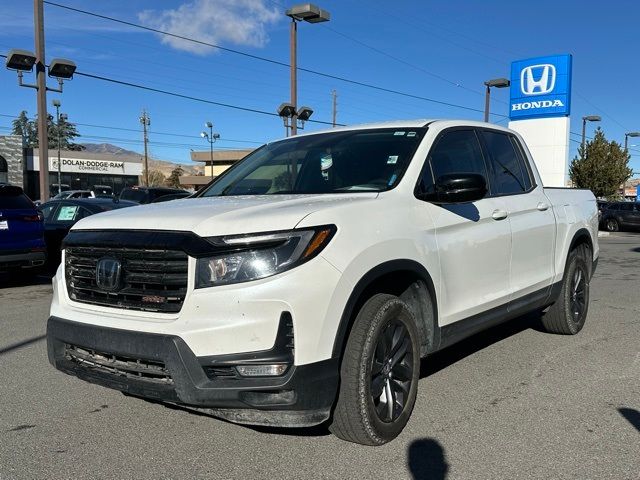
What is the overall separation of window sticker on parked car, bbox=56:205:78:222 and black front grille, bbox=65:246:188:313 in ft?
27.5

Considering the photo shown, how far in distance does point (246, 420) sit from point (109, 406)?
158cm

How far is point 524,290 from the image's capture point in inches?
194

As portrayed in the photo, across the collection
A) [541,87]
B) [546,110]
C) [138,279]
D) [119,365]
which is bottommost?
[119,365]

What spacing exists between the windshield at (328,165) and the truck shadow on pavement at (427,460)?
158cm

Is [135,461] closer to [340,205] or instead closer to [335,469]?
[335,469]

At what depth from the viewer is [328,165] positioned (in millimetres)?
4379

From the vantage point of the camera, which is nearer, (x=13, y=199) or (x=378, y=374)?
(x=378, y=374)

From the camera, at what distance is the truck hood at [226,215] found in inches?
118

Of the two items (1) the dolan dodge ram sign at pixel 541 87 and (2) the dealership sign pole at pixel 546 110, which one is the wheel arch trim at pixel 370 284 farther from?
(1) the dolan dodge ram sign at pixel 541 87

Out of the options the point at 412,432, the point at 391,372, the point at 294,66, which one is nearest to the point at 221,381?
the point at 391,372

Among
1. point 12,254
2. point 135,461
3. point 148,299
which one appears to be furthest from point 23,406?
point 12,254

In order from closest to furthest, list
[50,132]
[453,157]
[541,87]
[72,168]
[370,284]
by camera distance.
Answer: [370,284], [453,157], [541,87], [72,168], [50,132]

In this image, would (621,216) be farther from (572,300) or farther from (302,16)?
(572,300)

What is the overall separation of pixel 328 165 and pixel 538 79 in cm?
2153
